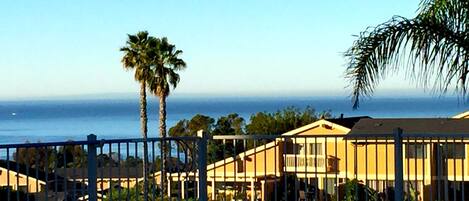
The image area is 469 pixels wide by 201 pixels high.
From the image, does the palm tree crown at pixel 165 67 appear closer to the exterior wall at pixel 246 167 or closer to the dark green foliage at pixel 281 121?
the dark green foliage at pixel 281 121

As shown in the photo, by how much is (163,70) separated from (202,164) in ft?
118

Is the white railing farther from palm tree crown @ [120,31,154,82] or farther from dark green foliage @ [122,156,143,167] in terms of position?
palm tree crown @ [120,31,154,82]

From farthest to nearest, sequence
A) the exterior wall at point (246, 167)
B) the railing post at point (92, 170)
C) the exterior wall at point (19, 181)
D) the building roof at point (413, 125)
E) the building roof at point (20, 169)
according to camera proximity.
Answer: the building roof at point (413, 125), the exterior wall at point (246, 167), the railing post at point (92, 170), the exterior wall at point (19, 181), the building roof at point (20, 169)

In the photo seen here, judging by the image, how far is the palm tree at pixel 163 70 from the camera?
A: 44.3m

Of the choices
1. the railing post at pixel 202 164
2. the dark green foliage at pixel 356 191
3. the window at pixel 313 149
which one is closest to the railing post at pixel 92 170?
the railing post at pixel 202 164

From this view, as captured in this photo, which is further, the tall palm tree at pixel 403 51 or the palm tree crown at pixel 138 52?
the palm tree crown at pixel 138 52

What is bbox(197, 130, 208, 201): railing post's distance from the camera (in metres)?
9.19

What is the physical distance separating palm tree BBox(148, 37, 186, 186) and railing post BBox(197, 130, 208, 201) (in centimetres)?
3483

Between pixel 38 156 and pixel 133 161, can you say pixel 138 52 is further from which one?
pixel 38 156

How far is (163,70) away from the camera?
45.0 metres

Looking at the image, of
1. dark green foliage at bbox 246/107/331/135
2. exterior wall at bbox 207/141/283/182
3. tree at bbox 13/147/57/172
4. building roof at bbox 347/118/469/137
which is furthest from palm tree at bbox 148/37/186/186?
tree at bbox 13/147/57/172

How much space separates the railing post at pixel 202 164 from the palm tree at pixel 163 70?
34833 millimetres

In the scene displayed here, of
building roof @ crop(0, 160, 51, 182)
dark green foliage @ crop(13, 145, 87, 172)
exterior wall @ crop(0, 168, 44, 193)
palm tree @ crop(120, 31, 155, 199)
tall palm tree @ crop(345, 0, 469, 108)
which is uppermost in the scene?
palm tree @ crop(120, 31, 155, 199)

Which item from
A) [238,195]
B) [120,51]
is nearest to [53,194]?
[238,195]
